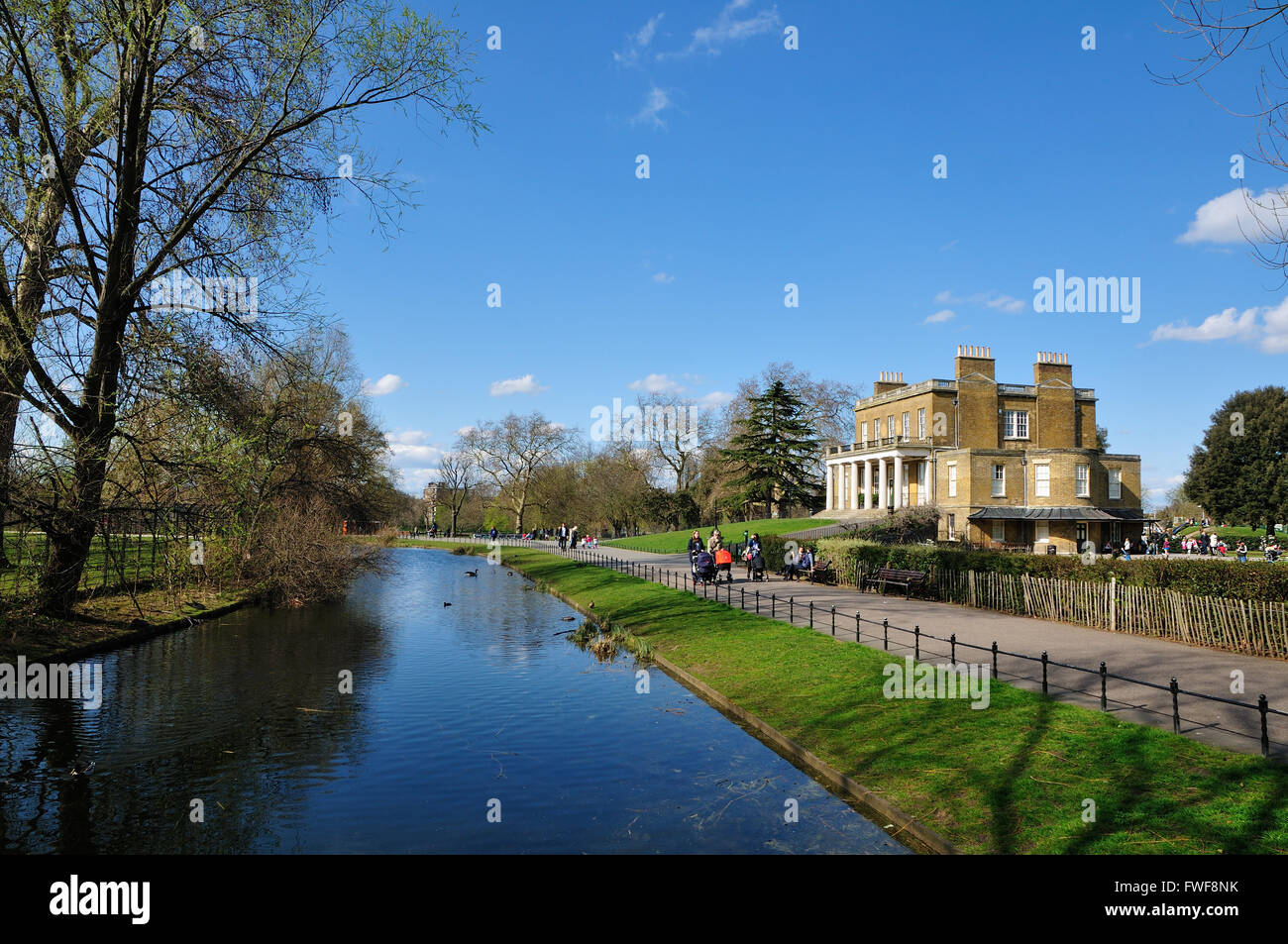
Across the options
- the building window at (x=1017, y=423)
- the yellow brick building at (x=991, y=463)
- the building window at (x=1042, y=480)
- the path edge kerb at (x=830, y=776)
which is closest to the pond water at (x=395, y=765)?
the path edge kerb at (x=830, y=776)

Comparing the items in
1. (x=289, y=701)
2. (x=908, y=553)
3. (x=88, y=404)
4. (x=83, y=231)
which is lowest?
(x=289, y=701)

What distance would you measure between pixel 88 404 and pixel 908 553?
871 inches

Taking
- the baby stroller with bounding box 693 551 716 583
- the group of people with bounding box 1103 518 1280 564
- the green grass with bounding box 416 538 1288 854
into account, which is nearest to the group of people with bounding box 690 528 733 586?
the baby stroller with bounding box 693 551 716 583

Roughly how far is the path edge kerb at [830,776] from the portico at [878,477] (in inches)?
1769

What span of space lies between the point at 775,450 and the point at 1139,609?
48.6m

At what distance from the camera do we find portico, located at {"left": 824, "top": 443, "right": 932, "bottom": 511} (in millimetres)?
57188

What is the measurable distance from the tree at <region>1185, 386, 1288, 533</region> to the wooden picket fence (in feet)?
185

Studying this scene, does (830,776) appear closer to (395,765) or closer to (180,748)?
(395,765)

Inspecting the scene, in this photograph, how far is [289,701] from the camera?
13789 millimetres

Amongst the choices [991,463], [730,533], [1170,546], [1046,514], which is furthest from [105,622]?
[1170,546]

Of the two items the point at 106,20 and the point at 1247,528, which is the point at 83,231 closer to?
the point at 106,20

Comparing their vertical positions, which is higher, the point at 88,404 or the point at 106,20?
the point at 106,20
